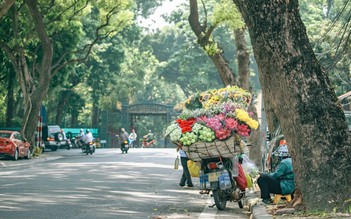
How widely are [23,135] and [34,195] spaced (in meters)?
24.0

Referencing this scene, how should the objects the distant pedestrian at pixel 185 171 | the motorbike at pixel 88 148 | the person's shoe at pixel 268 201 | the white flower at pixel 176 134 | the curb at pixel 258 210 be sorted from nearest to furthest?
1. the curb at pixel 258 210
2. the person's shoe at pixel 268 201
3. the white flower at pixel 176 134
4. the distant pedestrian at pixel 185 171
5. the motorbike at pixel 88 148

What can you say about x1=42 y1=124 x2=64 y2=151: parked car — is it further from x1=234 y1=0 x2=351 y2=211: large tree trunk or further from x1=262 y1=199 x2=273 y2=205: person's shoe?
x1=234 y1=0 x2=351 y2=211: large tree trunk

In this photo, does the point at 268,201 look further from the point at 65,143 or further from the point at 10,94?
the point at 65,143

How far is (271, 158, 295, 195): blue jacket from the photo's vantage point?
1404 cm

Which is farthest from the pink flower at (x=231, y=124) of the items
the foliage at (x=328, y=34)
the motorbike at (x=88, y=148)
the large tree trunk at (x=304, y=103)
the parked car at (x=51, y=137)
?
the parked car at (x=51, y=137)

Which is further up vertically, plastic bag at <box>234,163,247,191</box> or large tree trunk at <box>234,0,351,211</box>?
large tree trunk at <box>234,0,351,211</box>

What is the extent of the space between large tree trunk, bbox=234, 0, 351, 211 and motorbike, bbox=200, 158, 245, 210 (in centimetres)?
227

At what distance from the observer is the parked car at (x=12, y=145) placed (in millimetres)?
36969

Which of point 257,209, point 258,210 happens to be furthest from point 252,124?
point 258,210

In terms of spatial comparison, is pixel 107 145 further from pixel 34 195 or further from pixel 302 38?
pixel 302 38

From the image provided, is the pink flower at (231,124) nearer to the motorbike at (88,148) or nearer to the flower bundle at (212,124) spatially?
the flower bundle at (212,124)

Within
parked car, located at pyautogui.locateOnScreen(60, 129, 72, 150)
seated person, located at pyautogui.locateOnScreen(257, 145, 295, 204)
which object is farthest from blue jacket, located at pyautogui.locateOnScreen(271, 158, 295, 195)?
parked car, located at pyautogui.locateOnScreen(60, 129, 72, 150)

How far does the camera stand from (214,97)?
17.0m

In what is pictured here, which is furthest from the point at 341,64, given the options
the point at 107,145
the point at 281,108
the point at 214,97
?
the point at 107,145
